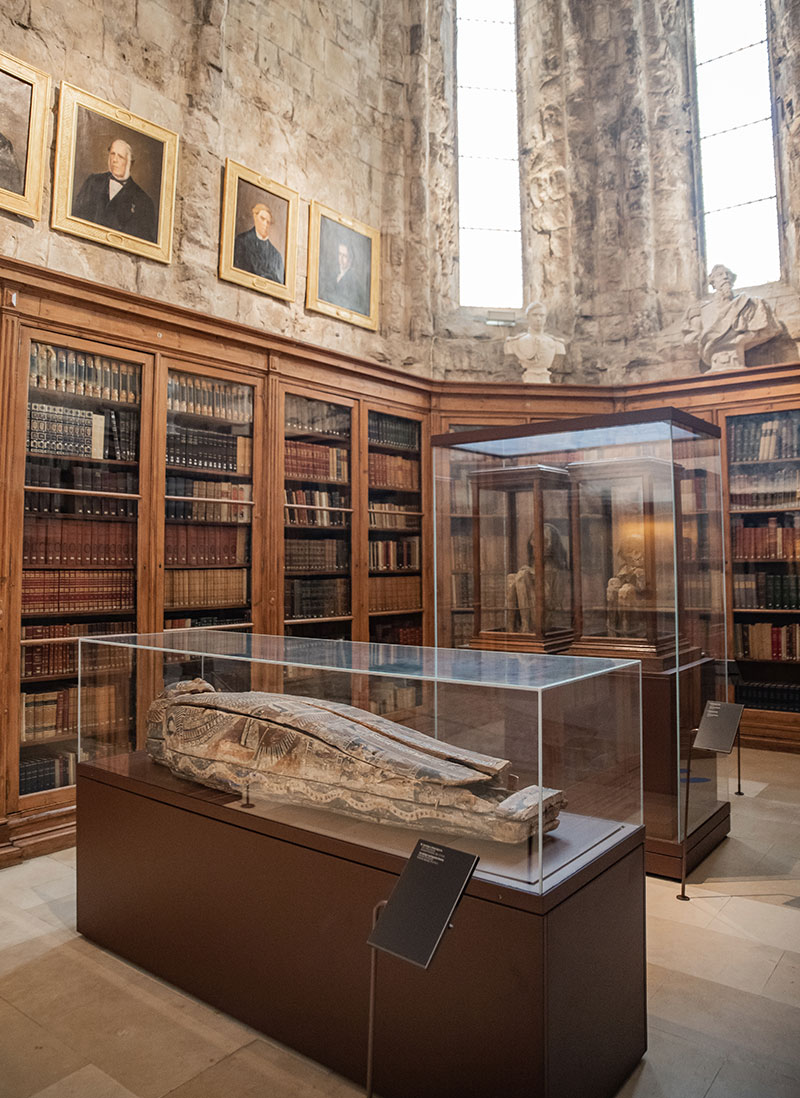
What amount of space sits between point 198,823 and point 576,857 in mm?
1314

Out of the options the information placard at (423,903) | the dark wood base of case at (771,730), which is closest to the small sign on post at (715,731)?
the information placard at (423,903)

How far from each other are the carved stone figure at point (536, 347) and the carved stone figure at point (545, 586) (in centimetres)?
335

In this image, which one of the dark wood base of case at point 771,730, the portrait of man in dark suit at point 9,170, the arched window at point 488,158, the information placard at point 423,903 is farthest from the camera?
the arched window at point 488,158

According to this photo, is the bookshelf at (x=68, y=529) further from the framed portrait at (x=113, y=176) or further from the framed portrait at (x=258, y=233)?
the framed portrait at (x=258, y=233)

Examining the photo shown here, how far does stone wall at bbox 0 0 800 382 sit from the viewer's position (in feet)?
18.3

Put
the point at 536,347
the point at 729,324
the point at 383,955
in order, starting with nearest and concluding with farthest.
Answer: the point at 383,955, the point at 729,324, the point at 536,347

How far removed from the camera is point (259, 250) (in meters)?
5.96

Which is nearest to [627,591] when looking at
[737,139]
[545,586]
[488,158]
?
[545,586]

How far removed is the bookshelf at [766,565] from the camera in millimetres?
6281

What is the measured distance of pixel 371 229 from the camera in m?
7.00

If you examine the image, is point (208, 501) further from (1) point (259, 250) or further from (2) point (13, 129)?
(2) point (13, 129)

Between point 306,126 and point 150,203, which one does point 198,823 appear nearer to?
point 150,203

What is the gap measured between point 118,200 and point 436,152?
150 inches

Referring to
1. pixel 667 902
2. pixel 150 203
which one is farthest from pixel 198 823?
pixel 150 203
